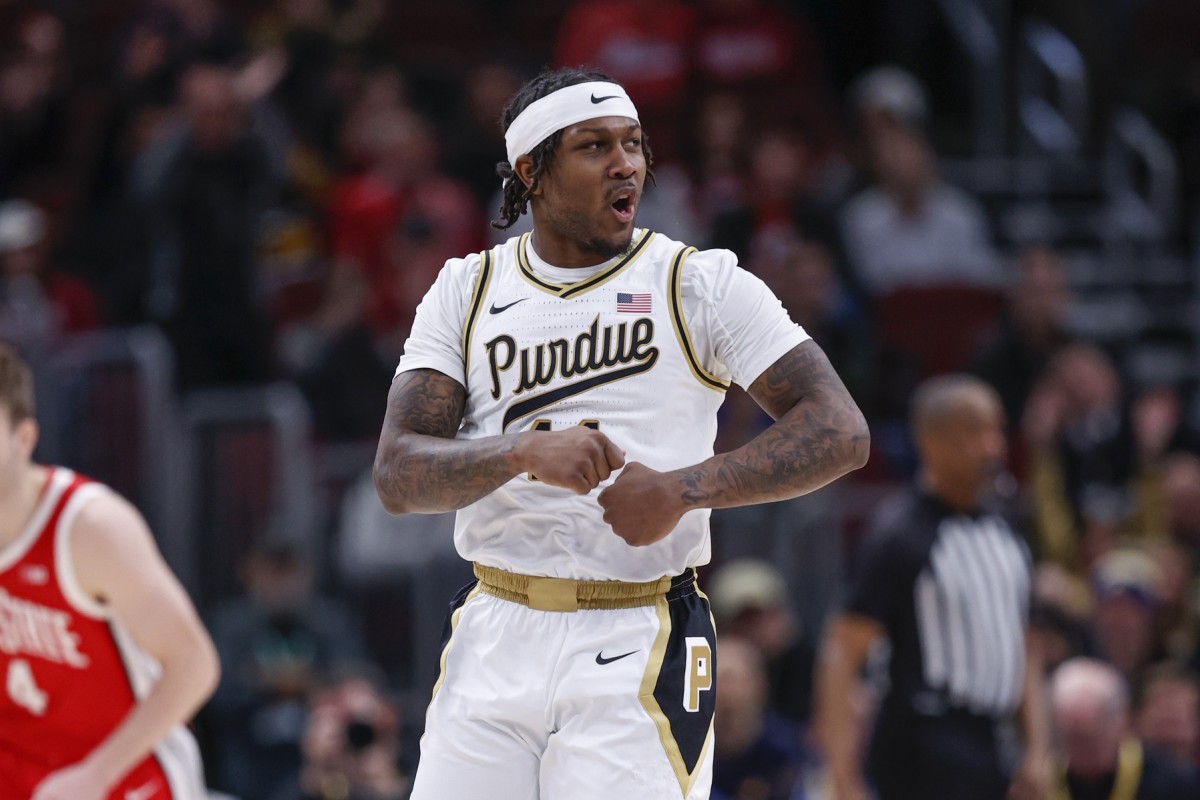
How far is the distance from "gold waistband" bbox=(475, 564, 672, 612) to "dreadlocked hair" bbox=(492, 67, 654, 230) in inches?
35.8

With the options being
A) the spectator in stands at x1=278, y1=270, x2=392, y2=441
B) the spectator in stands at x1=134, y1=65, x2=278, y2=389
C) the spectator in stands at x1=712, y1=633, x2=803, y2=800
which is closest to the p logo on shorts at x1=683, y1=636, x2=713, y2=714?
the spectator in stands at x1=712, y1=633, x2=803, y2=800

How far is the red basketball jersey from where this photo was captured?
4.87m

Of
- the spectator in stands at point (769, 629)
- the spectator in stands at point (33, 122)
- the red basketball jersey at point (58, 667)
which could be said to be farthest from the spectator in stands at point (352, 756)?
the spectator in stands at point (33, 122)

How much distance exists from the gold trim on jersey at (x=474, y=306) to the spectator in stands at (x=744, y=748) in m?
3.69

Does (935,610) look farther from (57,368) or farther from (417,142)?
(417,142)

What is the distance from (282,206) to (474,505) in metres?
8.23

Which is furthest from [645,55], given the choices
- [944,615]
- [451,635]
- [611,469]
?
[611,469]

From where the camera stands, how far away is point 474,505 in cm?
392

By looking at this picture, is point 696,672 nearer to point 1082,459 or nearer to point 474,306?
point 474,306

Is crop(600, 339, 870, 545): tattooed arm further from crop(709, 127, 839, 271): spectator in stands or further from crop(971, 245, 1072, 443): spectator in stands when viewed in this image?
crop(971, 245, 1072, 443): spectator in stands

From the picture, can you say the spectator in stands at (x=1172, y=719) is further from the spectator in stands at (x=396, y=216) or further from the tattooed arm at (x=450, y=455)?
the tattooed arm at (x=450, y=455)

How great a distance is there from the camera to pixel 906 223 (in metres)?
11.3

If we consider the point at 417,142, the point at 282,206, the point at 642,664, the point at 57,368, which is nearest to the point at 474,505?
the point at 642,664

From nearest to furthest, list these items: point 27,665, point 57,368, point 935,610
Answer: point 27,665
point 935,610
point 57,368
